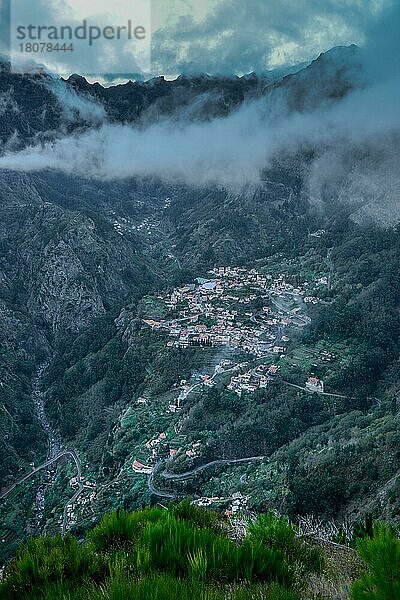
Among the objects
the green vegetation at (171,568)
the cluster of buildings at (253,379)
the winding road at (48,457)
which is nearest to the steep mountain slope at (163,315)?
the winding road at (48,457)

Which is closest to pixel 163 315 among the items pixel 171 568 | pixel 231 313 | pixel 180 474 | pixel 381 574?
pixel 231 313

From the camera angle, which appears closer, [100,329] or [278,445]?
[278,445]

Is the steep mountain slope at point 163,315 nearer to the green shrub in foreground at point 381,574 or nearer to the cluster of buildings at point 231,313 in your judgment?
the cluster of buildings at point 231,313

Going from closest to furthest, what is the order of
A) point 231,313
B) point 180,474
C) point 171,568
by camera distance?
point 171,568 < point 180,474 < point 231,313

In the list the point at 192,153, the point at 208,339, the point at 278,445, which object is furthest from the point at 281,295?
the point at 192,153

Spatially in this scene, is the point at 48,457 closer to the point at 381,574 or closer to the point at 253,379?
the point at 253,379

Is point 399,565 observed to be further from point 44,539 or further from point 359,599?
point 44,539

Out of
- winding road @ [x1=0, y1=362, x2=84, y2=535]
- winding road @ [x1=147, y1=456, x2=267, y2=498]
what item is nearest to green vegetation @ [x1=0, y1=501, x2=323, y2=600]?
winding road @ [x1=147, y1=456, x2=267, y2=498]

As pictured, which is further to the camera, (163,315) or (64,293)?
(64,293)
